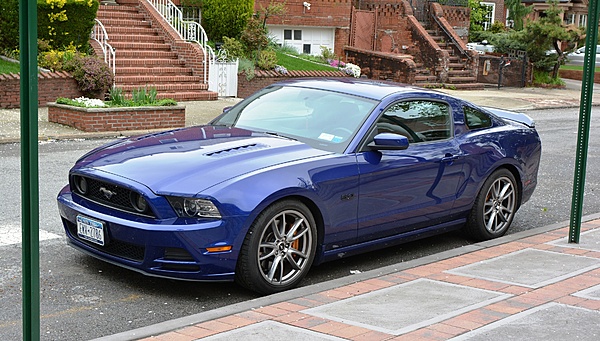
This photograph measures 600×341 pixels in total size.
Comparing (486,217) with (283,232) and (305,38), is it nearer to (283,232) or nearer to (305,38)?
(283,232)

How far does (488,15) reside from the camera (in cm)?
4706

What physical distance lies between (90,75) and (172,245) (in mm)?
12967

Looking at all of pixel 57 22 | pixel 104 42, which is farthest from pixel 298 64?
pixel 57 22

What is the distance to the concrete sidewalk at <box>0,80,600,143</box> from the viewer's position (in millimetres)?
14633

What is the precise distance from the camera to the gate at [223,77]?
21719 mm

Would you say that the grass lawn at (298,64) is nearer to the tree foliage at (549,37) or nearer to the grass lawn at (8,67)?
the grass lawn at (8,67)

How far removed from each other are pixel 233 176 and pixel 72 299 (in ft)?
4.55

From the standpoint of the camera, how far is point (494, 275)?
649cm

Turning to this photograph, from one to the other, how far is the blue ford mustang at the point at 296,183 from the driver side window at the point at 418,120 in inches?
0.5

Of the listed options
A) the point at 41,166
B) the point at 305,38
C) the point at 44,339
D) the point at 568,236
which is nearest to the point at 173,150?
the point at 44,339

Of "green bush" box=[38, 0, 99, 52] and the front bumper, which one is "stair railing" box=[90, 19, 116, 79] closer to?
"green bush" box=[38, 0, 99, 52]

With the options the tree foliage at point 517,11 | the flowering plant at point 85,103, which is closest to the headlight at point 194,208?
the flowering plant at point 85,103

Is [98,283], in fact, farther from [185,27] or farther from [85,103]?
[185,27]

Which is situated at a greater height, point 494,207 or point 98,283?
point 494,207
